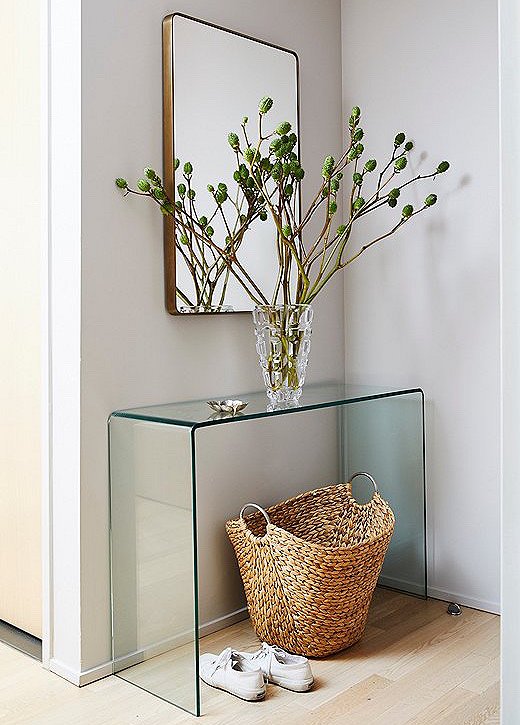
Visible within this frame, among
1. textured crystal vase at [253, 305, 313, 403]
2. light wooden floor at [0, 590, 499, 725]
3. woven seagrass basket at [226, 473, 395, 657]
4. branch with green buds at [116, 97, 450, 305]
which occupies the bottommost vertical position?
light wooden floor at [0, 590, 499, 725]

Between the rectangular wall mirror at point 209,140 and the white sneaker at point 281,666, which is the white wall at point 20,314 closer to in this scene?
the rectangular wall mirror at point 209,140

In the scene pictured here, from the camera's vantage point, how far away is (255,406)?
2.42 m

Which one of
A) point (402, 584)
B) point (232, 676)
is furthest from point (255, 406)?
point (402, 584)

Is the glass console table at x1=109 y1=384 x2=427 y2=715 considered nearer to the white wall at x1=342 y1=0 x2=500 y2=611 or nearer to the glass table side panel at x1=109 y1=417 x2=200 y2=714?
the glass table side panel at x1=109 y1=417 x2=200 y2=714

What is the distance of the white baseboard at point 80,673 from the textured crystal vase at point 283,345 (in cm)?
94

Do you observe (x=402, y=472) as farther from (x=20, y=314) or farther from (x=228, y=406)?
(x=20, y=314)

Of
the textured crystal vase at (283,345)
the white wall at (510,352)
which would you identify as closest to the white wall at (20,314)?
the textured crystal vase at (283,345)

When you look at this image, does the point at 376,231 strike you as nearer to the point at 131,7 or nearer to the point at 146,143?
the point at 146,143

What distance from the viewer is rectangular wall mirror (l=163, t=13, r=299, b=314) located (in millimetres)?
2426

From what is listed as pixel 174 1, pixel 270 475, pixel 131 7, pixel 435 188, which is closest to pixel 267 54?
Result: pixel 174 1

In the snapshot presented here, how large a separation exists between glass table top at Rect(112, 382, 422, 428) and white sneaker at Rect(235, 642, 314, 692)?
2.28 ft

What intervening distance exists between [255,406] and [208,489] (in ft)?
1.19

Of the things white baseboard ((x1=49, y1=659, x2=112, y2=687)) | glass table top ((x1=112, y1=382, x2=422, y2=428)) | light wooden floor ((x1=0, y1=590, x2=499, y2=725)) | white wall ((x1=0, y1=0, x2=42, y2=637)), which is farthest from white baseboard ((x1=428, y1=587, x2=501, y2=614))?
white wall ((x1=0, y1=0, x2=42, y2=637))

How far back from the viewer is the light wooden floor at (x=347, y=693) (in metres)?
2.04
